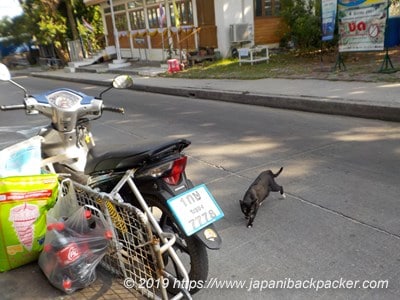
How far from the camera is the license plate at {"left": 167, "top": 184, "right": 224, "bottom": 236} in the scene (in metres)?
2.25

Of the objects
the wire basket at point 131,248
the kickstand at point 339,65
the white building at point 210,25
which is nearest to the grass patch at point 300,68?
the kickstand at point 339,65

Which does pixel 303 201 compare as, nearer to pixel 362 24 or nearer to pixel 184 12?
pixel 362 24

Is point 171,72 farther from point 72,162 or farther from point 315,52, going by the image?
point 72,162

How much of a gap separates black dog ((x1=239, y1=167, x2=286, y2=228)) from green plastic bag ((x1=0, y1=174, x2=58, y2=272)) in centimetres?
163

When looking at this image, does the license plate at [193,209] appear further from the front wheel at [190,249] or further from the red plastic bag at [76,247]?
the red plastic bag at [76,247]

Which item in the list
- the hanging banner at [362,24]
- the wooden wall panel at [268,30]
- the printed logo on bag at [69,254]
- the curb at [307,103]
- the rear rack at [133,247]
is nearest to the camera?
A: the rear rack at [133,247]

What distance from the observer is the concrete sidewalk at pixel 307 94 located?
22.5 feet

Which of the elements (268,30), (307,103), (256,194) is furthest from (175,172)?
(268,30)

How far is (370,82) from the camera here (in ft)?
28.6

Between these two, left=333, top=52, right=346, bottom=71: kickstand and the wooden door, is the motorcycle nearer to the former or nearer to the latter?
left=333, top=52, right=346, bottom=71: kickstand

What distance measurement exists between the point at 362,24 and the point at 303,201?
24.8 feet

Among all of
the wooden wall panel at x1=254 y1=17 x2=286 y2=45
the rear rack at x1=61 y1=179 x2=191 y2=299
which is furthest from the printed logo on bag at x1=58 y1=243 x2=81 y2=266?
the wooden wall panel at x1=254 y1=17 x2=286 y2=45

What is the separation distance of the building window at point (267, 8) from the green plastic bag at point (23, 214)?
16660 millimetres

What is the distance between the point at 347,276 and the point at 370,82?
7049mm
